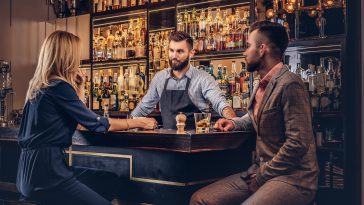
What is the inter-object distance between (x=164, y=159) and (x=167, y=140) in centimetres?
15

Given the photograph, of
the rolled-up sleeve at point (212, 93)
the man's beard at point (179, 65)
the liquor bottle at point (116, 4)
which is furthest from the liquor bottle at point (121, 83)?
the rolled-up sleeve at point (212, 93)

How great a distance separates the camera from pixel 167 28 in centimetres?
512

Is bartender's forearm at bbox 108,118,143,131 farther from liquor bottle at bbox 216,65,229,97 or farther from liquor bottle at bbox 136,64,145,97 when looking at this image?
liquor bottle at bbox 136,64,145,97

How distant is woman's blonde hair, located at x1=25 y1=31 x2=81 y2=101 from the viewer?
2416 mm

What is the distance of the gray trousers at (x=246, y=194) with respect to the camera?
87.7 inches

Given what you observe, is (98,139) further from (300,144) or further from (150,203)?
(300,144)

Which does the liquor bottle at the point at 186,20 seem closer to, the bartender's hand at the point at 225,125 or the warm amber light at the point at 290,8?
the warm amber light at the point at 290,8

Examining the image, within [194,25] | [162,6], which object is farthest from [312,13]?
[162,6]

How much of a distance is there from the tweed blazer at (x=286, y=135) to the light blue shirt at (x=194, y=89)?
1.31 meters

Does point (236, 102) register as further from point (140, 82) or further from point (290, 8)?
point (140, 82)

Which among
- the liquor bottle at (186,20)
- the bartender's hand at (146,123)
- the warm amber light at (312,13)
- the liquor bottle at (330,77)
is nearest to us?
the bartender's hand at (146,123)

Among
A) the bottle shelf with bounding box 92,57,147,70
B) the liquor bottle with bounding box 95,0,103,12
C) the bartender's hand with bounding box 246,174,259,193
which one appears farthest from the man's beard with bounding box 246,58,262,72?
the liquor bottle with bounding box 95,0,103,12

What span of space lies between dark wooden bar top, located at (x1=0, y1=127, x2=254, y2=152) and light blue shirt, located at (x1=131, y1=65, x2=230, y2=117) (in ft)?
3.55

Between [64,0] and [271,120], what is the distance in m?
4.81
